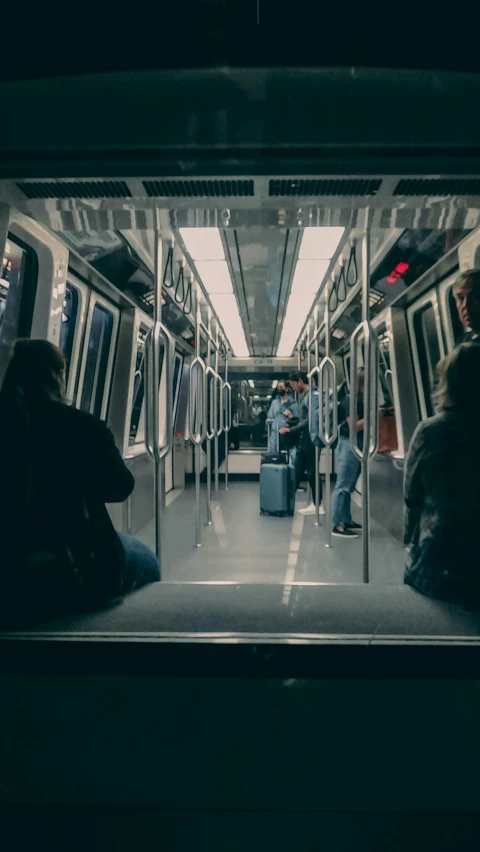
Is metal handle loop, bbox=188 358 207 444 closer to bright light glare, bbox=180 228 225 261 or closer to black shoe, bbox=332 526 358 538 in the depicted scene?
bright light glare, bbox=180 228 225 261

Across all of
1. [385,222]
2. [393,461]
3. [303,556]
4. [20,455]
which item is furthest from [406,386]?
[20,455]

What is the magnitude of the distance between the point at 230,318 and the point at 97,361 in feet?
9.05

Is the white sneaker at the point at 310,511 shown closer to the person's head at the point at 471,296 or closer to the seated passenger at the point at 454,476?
the person's head at the point at 471,296

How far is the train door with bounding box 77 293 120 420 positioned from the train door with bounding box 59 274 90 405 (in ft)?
2.68

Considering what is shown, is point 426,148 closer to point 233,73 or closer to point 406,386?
point 233,73

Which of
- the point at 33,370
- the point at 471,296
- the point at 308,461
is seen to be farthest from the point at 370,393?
the point at 308,461

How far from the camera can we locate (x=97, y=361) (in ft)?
17.7

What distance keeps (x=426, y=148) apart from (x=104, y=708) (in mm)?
2109

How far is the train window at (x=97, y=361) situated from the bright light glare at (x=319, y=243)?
192cm

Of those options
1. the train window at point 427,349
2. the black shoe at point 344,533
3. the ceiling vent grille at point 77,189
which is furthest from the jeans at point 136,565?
the black shoe at point 344,533

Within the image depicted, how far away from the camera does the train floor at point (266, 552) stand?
4310 millimetres

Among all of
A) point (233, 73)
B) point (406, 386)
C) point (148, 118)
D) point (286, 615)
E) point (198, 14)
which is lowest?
point (286, 615)

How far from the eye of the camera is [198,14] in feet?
7.10

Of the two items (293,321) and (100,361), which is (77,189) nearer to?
(100,361)
